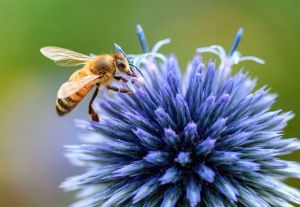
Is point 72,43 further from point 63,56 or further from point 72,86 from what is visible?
point 72,86

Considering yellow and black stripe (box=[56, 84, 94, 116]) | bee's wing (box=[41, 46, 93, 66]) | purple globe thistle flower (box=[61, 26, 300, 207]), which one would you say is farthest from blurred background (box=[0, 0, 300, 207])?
purple globe thistle flower (box=[61, 26, 300, 207])

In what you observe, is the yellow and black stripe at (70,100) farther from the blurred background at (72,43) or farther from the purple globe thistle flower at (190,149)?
the blurred background at (72,43)

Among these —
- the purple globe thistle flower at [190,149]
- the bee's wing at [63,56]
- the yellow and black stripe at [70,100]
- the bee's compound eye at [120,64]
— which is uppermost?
the bee's wing at [63,56]

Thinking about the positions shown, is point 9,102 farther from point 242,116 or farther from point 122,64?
point 242,116

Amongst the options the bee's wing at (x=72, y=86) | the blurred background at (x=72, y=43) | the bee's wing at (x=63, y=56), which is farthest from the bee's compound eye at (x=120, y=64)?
the blurred background at (x=72, y=43)

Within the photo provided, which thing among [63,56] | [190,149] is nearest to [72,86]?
[63,56]

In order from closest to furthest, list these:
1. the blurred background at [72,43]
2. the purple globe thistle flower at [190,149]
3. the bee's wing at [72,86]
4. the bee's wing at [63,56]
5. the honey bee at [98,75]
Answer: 1. the purple globe thistle flower at [190,149]
2. the bee's wing at [72,86]
3. the honey bee at [98,75]
4. the bee's wing at [63,56]
5. the blurred background at [72,43]
